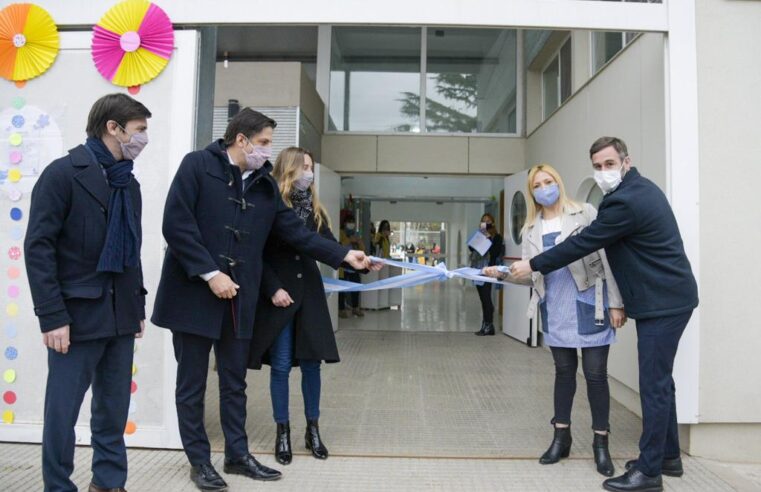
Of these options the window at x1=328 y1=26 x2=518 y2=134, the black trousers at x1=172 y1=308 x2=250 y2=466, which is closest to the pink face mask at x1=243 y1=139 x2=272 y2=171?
the black trousers at x1=172 y1=308 x2=250 y2=466

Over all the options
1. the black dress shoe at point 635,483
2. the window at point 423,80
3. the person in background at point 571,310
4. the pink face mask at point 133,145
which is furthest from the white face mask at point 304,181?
the window at point 423,80

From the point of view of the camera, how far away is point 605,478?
2.83 meters

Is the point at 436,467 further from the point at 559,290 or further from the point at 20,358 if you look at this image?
the point at 20,358

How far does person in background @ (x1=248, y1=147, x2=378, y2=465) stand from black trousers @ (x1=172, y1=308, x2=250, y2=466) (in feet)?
0.71

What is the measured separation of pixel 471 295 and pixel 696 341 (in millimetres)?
11835

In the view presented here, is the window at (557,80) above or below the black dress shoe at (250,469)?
above

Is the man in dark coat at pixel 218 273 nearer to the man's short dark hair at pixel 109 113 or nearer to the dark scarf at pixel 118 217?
the dark scarf at pixel 118 217

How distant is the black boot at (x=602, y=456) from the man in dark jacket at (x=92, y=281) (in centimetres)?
238

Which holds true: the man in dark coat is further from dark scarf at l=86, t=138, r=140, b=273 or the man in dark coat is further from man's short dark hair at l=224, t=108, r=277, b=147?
dark scarf at l=86, t=138, r=140, b=273

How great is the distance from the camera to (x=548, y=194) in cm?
309

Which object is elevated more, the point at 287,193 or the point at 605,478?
the point at 287,193

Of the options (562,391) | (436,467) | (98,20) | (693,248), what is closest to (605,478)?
(562,391)

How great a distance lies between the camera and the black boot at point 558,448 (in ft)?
9.89

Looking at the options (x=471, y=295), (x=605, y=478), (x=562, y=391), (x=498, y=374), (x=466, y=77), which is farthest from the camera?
(x=471, y=295)
